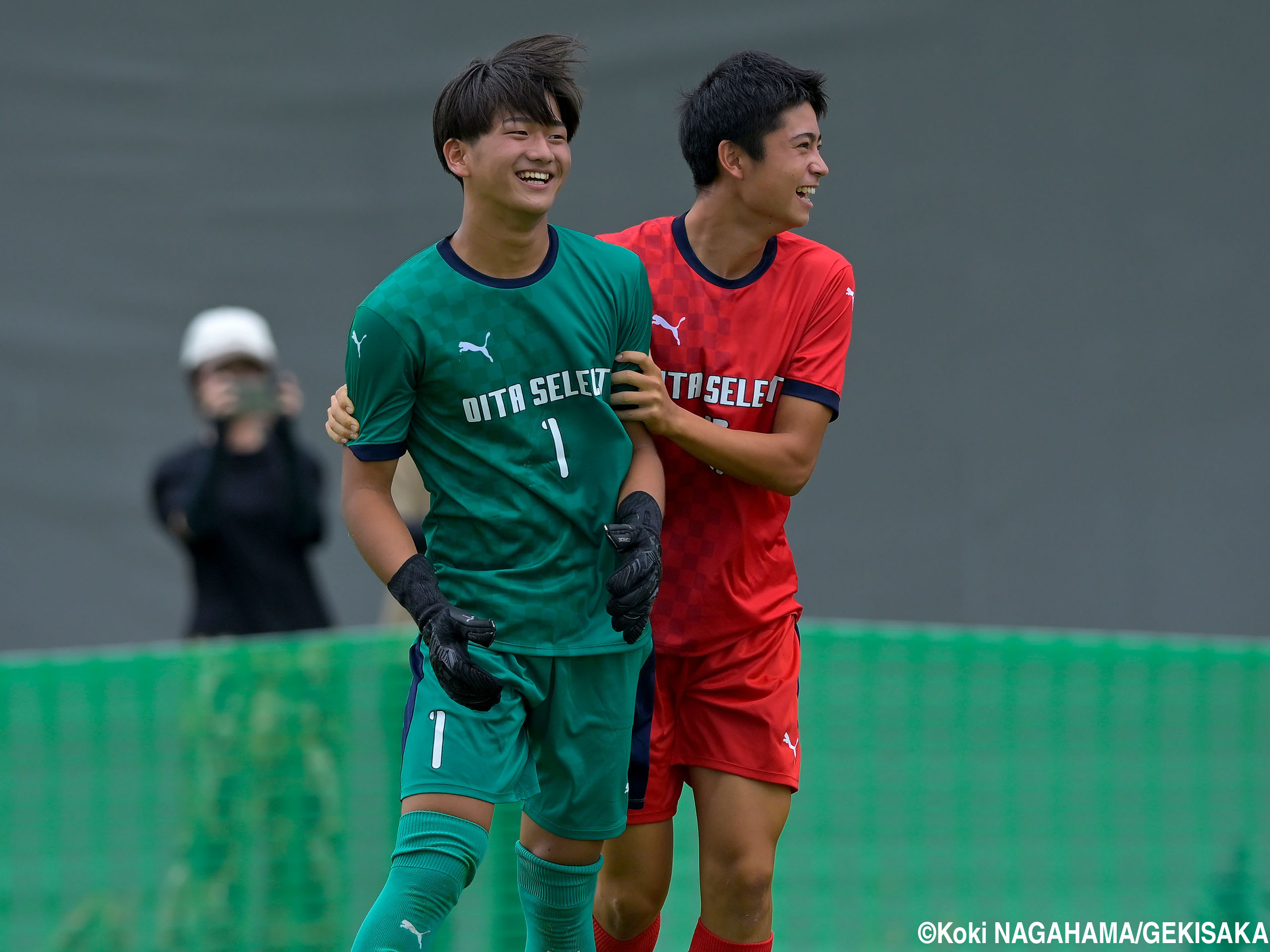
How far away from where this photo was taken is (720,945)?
3.34 metres

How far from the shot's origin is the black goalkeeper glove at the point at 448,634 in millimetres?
2752

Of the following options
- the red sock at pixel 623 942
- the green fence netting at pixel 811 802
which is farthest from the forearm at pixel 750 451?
the green fence netting at pixel 811 802

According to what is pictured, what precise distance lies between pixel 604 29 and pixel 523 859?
374cm

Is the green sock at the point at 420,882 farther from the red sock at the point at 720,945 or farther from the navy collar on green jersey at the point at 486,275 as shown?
the navy collar on green jersey at the point at 486,275

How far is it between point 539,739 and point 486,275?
916mm

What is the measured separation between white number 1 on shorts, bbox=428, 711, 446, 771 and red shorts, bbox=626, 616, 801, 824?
1.86 feet

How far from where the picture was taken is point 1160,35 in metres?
5.93

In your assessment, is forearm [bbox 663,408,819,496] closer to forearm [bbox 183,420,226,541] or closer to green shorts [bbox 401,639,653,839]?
green shorts [bbox 401,639,653,839]

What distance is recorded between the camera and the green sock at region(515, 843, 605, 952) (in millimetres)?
3131

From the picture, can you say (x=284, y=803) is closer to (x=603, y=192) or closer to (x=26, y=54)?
(x=603, y=192)

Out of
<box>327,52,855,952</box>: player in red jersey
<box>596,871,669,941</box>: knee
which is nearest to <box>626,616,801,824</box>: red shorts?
<box>327,52,855,952</box>: player in red jersey

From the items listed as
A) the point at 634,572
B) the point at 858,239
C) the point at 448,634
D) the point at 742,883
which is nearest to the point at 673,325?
the point at 634,572

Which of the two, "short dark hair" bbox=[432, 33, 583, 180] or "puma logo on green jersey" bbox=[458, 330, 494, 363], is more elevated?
"short dark hair" bbox=[432, 33, 583, 180]

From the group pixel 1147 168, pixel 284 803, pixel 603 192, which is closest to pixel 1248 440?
→ pixel 1147 168
